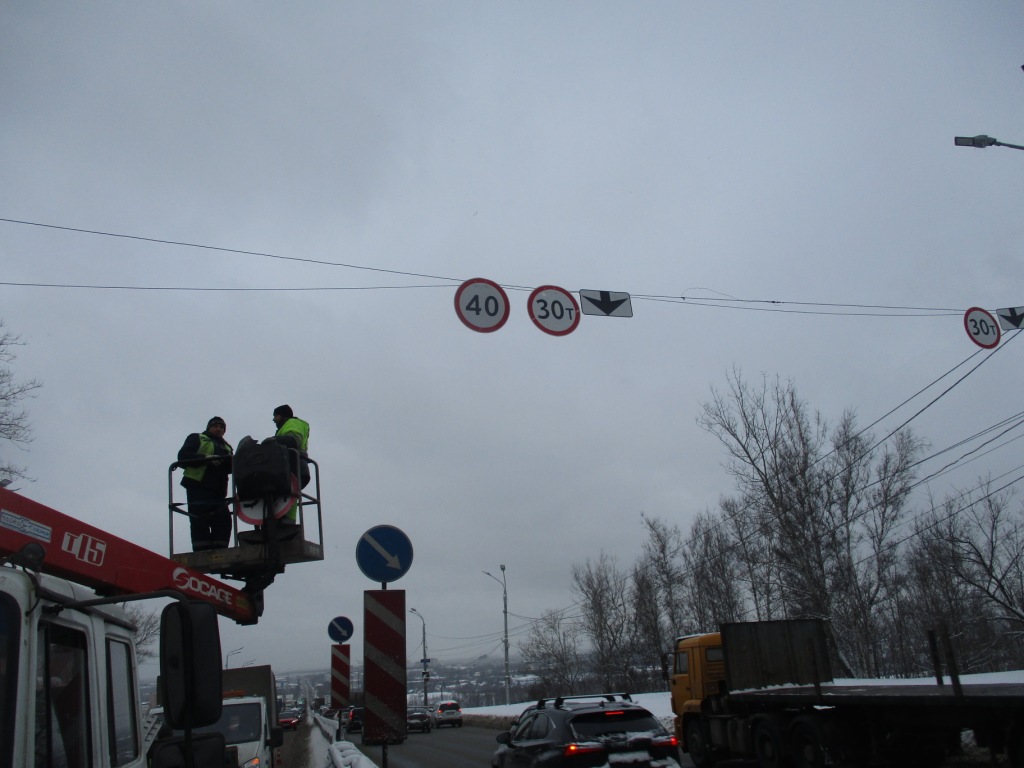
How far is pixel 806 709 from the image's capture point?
37.8ft

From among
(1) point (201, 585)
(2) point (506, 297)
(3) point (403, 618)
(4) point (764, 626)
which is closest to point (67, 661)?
(1) point (201, 585)

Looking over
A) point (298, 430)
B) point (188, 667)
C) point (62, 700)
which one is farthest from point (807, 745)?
point (62, 700)

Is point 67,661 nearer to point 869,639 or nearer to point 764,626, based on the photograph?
point 764,626

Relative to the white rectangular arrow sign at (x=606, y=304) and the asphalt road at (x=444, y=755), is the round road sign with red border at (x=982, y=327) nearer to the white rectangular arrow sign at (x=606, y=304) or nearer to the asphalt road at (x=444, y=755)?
the white rectangular arrow sign at (x=606, y=304)

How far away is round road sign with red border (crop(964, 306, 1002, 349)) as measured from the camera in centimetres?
1217

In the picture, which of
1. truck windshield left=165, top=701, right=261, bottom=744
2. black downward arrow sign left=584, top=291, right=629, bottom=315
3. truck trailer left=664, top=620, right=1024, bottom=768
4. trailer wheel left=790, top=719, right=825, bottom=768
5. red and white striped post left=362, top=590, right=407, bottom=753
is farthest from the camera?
trailer wheel left=790, top=719, right=825, bottom=768

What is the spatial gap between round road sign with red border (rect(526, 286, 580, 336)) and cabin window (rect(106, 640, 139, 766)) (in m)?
7.36

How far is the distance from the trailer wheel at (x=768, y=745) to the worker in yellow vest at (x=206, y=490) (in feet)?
32.6

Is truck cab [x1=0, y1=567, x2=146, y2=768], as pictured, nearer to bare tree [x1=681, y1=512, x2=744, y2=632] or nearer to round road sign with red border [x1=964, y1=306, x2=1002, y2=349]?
round road sign with red border [x1=964, y1=306, x2=1002, y2=349]

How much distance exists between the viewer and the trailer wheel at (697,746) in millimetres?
14977

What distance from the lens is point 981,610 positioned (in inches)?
1363

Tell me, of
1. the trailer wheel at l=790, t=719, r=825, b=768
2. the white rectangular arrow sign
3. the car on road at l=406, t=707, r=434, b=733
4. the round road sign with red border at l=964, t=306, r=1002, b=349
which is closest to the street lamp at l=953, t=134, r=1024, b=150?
the round road sign with red border at l=964, t=306, r=1002, b=349

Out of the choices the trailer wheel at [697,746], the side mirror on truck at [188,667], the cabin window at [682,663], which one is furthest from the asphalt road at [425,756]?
the side mirror on truck at [188,667]

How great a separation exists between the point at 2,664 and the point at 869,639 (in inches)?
1399
